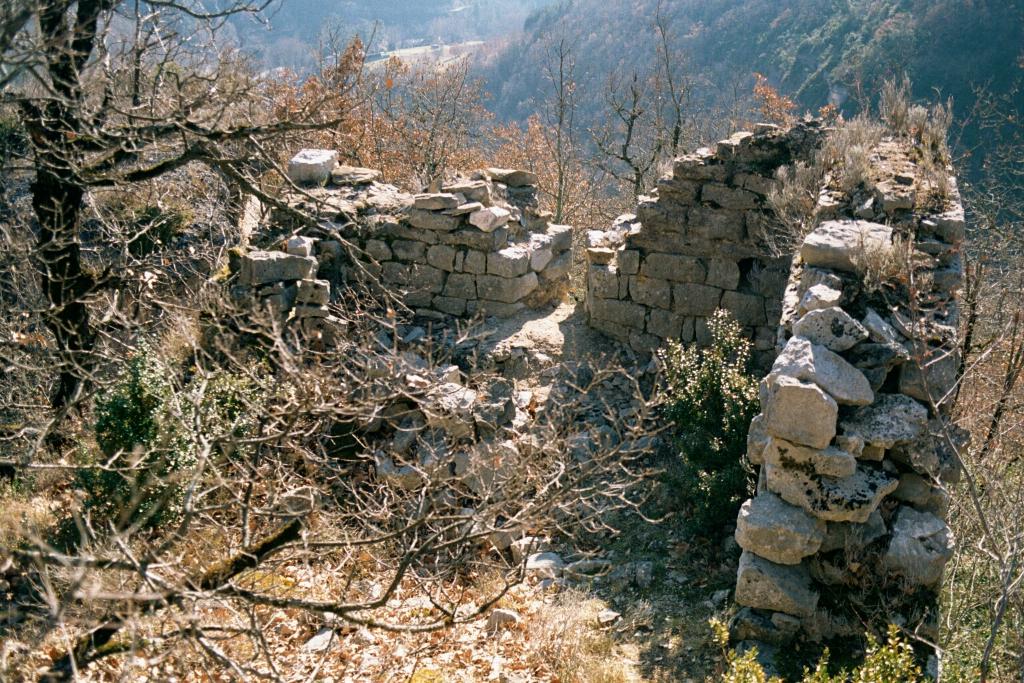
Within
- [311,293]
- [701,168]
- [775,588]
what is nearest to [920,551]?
[775,588]

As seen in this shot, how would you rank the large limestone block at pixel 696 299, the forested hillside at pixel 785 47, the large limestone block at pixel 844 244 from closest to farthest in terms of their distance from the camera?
the large limestone block at pixel 844 244
the large limestone block at pixel 696 299
the forested hillside at pixel 785 47

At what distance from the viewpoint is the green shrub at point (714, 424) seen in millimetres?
6445

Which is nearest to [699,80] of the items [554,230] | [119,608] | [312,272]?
[554,230]

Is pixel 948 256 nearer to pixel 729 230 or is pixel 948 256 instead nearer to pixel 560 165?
pixel 729 230

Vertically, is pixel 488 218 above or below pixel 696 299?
above

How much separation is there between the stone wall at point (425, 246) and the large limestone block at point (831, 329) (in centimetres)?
395

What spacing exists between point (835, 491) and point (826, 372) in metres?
0.71

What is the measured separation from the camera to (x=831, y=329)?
17.2ft

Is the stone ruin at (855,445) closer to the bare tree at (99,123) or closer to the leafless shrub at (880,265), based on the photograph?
the leafless shrub at (880,265)

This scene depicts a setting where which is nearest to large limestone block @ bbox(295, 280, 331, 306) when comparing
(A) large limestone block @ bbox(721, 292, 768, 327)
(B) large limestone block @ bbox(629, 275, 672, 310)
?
(B) large limestone block @ bbox(629, 275, 672, 310)

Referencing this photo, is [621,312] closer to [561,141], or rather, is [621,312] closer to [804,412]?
[804,412]

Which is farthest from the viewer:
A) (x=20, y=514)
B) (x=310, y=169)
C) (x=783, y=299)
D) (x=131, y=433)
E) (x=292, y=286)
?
(x=310, y=169)

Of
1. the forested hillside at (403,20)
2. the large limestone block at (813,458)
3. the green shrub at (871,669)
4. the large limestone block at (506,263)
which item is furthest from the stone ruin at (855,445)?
the forested hillside at (403,20)

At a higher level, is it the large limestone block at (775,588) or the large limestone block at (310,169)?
the large limestone block at (310,169)
